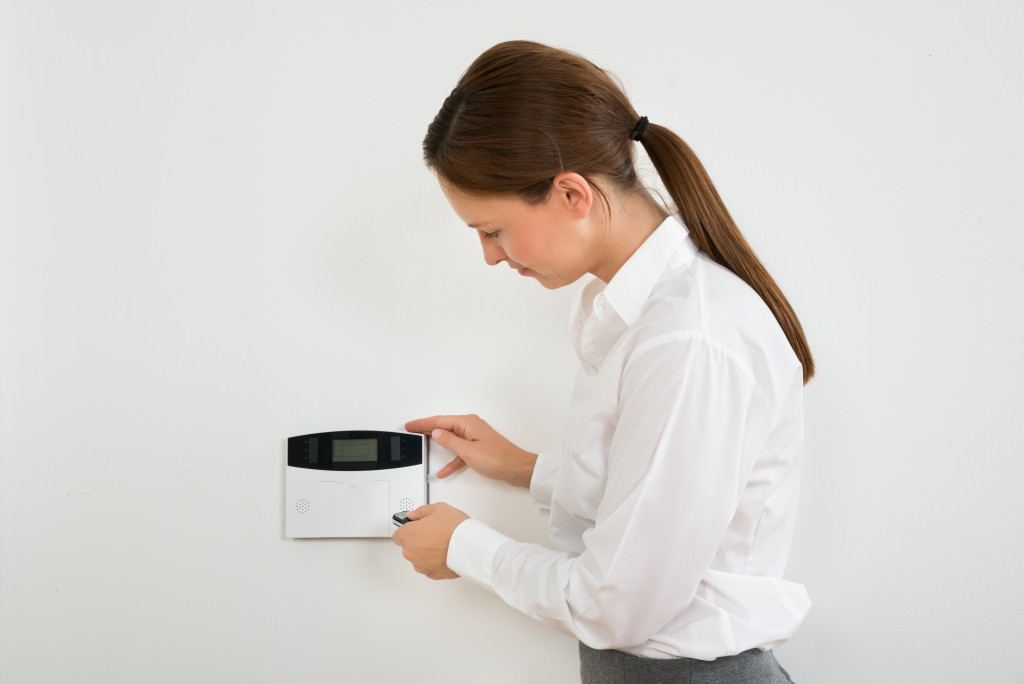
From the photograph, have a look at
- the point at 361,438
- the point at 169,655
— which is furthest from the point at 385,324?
the point at 169,655

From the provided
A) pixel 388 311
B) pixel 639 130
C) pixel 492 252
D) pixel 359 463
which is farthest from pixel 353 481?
pixel 639 130

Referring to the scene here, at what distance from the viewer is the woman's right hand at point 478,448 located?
1.10m

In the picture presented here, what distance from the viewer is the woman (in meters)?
0.73

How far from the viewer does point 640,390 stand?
74 centimetres

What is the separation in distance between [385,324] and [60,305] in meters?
0.56

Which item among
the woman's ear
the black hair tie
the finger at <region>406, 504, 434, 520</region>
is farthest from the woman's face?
the finger at <region>406, 504, 434, 520</region>

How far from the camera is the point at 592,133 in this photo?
2.64 feet

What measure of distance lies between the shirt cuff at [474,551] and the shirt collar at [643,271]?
1.04ft

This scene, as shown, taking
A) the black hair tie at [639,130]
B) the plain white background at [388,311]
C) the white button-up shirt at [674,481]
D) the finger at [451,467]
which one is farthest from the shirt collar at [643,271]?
the finger at [451,467]

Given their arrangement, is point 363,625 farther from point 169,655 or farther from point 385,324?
point 385,324

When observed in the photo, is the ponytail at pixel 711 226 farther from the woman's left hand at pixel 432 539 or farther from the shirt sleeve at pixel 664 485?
the woman's left hand at pixel 432 539

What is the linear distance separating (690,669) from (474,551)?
28 centimetres

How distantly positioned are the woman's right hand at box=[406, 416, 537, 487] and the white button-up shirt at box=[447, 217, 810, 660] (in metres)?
0.19

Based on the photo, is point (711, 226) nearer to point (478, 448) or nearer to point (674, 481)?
point (674, 481)
